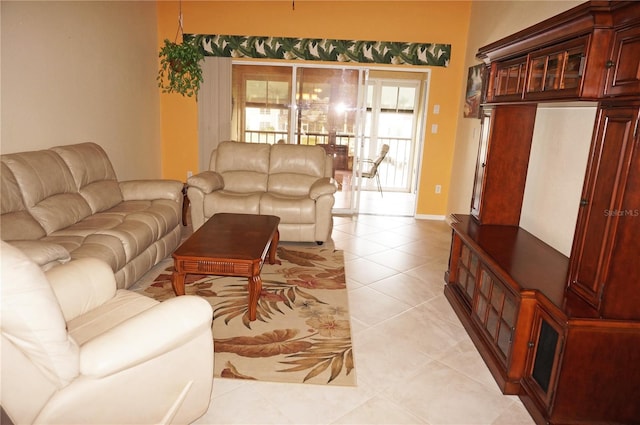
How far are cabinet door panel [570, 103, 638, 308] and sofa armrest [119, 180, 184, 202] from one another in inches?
133

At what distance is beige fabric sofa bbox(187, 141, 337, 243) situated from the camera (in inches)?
172

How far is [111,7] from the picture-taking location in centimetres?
466

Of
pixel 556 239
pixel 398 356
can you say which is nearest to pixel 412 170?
pixel 556 239

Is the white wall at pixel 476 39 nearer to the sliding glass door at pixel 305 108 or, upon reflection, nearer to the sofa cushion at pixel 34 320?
the sliding glass door at pixel 305 108

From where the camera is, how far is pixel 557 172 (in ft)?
9.68

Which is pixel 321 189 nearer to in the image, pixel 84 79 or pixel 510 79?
pixel 510 79

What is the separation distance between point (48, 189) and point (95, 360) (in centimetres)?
221

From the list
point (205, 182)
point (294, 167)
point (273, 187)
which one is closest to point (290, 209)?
point (273, 187)

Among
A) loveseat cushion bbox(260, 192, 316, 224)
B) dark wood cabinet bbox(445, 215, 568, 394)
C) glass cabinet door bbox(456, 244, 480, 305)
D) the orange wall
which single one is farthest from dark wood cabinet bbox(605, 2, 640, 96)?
the orange wall

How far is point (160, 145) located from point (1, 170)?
3487 millimetres

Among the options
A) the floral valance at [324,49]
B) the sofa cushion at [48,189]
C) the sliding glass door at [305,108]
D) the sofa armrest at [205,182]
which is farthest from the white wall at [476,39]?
the sofa cushion at [48,189]

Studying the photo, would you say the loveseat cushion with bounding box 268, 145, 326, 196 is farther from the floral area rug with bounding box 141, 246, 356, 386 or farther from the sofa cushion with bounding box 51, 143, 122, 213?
the sofa cushion with bounding box 51, 143, 122, 213

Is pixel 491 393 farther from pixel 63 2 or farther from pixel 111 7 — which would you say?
pixel 111 7

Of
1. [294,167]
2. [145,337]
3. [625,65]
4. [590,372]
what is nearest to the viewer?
[145,337]
